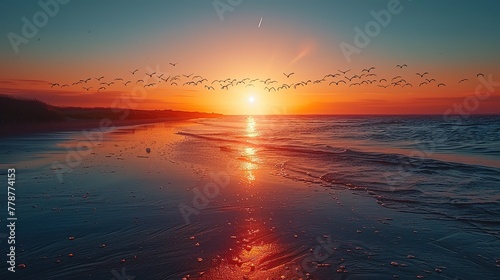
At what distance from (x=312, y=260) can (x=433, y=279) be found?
1.91 meters

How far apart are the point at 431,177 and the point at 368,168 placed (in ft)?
10.3

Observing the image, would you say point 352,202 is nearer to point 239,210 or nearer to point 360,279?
point 239,210

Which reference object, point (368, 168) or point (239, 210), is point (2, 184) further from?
point (368, 168)

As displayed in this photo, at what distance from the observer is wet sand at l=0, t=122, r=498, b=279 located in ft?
19.6

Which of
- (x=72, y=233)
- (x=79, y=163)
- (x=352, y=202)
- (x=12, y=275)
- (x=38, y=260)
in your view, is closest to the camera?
(x=12, y=275)

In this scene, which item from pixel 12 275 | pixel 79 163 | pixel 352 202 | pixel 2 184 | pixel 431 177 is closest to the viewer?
pixel 12 275

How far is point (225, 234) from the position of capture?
775 cm

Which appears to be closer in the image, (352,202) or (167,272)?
(167,272)

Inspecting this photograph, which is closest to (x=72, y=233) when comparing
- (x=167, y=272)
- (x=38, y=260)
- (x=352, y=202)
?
(x=38, y=260)

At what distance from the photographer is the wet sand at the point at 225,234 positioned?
19.6ft

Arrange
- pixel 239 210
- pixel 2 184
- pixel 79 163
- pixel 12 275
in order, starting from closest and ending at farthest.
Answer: pixel 12 275, pixel 239 210, pixel 2 184, pixel 79 163

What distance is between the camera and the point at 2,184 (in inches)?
463

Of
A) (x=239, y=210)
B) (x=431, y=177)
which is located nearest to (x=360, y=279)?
(x=239, y=210)

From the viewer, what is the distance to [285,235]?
7.75 m
